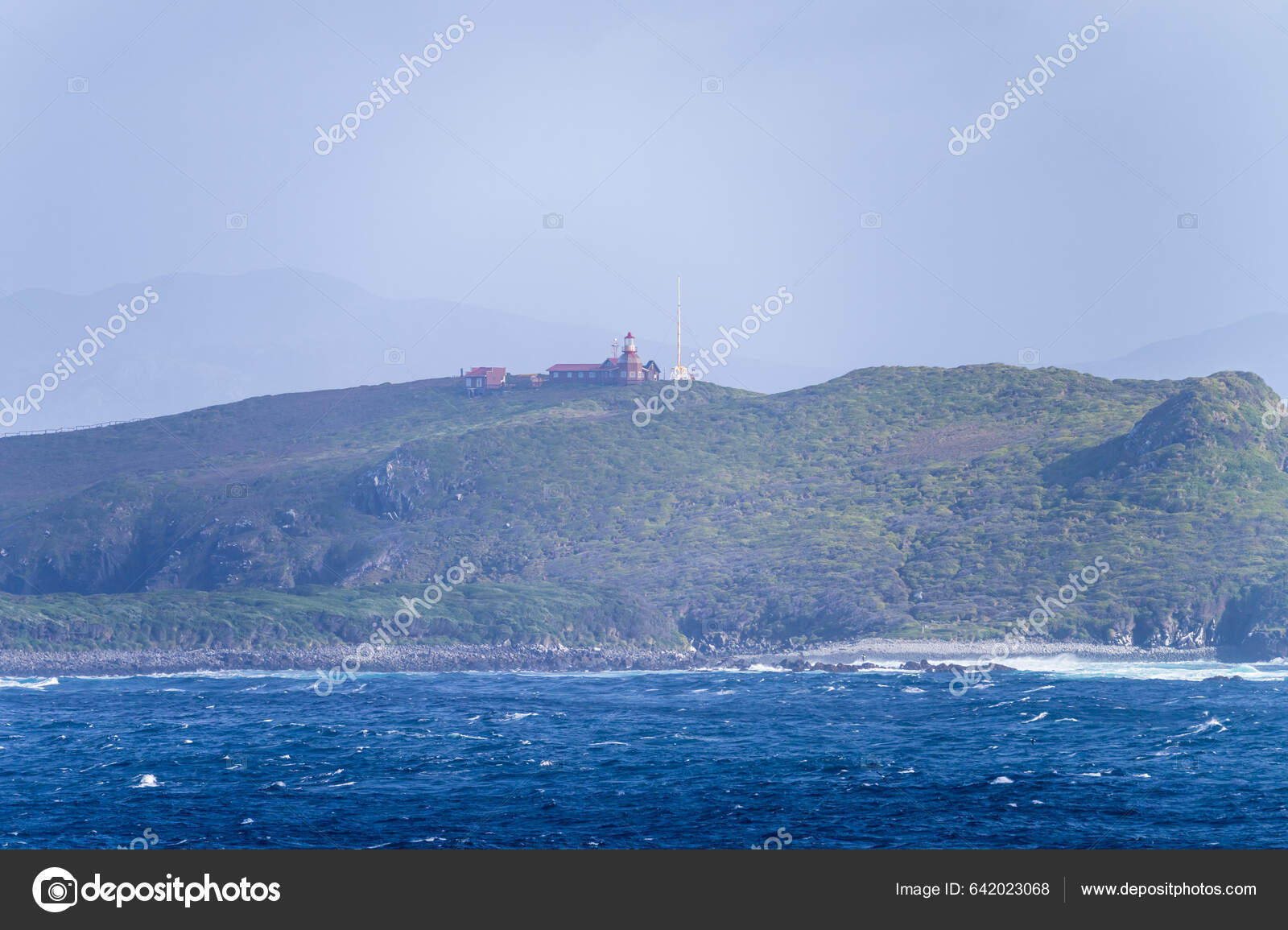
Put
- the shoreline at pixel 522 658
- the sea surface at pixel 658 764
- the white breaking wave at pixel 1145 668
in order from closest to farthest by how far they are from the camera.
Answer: the sea surface at pixel 658 764 → the white breaking wave at pixel 1145 668 → the shoreline at pixel 522 658

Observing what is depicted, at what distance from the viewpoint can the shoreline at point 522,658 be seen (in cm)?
12675

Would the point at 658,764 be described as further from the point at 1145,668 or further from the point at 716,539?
the point at 716,539

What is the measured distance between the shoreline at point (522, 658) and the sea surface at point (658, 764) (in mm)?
12169

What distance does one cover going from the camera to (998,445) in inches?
7308

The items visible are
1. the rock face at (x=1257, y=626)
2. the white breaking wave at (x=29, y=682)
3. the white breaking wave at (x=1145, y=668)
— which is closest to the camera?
the white breaking wave at (x=1145, y=668)

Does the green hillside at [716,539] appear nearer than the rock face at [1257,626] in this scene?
No

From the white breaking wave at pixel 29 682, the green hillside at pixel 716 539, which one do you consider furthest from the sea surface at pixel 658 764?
the green hillside at pixel 716 539

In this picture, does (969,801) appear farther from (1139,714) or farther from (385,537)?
(385,537)

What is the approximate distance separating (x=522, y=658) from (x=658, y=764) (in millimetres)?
60110

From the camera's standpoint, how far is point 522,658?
13250cm

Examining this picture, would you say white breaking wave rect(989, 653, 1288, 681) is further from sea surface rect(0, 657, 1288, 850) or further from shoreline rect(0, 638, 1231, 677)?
shoreline rect(0, 638, 1231, 677)

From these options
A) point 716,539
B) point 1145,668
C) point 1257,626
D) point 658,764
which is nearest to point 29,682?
point 658,764

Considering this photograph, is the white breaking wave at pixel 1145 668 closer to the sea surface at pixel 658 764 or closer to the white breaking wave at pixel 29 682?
the sea surface at pixel 658 764

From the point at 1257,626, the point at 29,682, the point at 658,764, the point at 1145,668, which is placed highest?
the point at 1257,626
